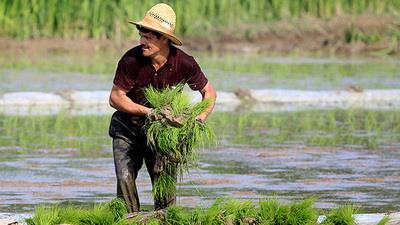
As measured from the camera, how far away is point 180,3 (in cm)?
2678

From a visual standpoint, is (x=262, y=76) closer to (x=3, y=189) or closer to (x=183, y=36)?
(x=183, y=36)

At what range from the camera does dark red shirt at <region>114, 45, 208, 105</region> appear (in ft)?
26.4

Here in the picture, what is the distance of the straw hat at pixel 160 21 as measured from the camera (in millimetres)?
7945

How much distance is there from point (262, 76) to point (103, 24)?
5.89 metres

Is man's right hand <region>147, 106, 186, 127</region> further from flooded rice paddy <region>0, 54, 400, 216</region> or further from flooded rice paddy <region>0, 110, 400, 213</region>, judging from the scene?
flooded rice paddy <region>0, 54, 400, 216</region>

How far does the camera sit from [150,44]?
7988mm

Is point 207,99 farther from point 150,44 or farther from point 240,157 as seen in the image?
point 240,157

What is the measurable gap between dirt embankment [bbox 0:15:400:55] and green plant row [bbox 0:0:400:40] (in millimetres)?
251

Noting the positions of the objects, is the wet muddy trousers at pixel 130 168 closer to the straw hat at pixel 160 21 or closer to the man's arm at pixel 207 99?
the man's arm at pixel 207 99

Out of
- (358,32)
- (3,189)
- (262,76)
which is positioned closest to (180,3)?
(358,32)

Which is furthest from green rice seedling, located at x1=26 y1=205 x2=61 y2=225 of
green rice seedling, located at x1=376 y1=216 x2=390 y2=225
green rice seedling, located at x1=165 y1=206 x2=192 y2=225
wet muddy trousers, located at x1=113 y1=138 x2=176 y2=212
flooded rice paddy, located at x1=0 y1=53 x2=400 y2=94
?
flooded rice paddy, located at x1=0 y1=53 x2=400 y2=94

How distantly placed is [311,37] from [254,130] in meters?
13.9

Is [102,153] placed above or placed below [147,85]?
below

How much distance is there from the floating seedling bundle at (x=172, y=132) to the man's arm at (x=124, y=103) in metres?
0.08
